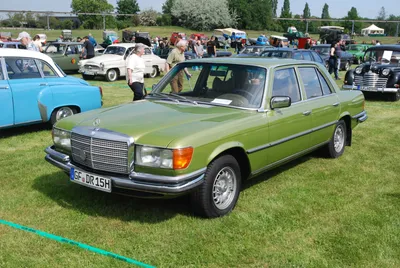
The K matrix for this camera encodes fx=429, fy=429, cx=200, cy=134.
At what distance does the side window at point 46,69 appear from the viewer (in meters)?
8.36

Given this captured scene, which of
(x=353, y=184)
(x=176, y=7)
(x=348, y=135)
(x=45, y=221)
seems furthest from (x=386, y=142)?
(x=176, y=7)

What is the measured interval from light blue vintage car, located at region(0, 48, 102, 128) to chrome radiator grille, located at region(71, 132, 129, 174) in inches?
150

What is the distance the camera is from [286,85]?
554 centimetres

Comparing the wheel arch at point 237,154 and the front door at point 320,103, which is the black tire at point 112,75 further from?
the wheel arch at point 237,154

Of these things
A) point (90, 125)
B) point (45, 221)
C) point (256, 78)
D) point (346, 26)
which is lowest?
point (45, 221)

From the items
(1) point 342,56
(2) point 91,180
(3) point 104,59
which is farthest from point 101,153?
(1) point 342,56

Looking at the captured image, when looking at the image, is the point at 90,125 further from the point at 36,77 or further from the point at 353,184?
the point at 36,77

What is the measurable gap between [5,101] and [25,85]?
0.49 m

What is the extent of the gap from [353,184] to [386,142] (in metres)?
2.86

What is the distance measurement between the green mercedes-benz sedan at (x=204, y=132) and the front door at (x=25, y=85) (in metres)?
3.24

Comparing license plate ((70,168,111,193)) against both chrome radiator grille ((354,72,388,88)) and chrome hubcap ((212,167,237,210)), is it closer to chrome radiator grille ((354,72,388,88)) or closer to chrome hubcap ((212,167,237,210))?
chrome hubcap ((212,167,237,210))

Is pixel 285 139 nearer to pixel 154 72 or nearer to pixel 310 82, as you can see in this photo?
pixel 310 82

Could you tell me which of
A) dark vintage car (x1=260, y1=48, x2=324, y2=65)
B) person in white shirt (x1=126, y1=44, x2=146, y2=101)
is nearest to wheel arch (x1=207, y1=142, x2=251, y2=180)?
person in white shirt (x1=126, y1=44, x2=146, y2=101)

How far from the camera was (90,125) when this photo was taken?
4449 millimetres
